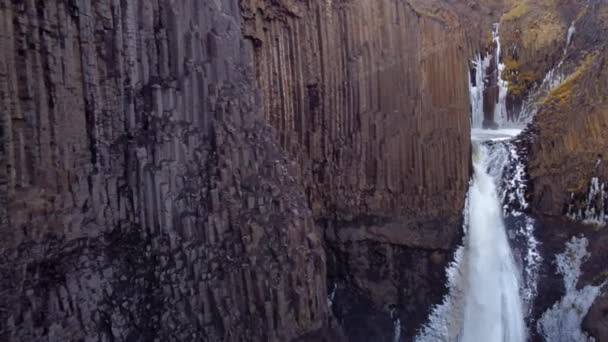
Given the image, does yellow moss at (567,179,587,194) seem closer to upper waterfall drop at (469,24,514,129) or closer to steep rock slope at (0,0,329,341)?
upper waterfall drop at (469,24,514,129)

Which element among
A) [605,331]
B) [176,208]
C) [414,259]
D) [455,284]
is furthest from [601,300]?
[176,208]

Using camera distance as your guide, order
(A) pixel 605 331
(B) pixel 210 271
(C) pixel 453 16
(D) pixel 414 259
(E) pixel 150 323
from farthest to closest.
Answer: (C) pixel 453 16 → (D) pixel 414 259 → (A) pixel 605 331 → (B) pixel 210 271 → (E) pixel 150 323

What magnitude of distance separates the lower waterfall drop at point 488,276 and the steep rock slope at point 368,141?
0.54m

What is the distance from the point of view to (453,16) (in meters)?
13.1

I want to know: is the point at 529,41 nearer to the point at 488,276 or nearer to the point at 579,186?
the point at 579,186

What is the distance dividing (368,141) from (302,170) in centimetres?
155

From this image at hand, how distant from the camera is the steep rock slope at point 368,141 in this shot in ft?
31.6

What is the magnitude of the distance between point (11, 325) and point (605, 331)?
9.06 metres

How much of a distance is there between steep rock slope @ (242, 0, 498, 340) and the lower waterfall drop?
541 mm

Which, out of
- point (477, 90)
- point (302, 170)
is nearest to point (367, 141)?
point (302, 170)

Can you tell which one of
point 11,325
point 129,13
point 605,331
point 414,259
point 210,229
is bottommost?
point 605,331

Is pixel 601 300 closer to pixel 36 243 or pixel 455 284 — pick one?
pixel 455 284

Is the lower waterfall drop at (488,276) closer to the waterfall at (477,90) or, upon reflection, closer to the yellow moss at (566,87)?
the yellow moss at (566,87)

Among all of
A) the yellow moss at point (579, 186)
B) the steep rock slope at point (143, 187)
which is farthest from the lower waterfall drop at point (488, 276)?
the steep rock slope at point (143, 187)
